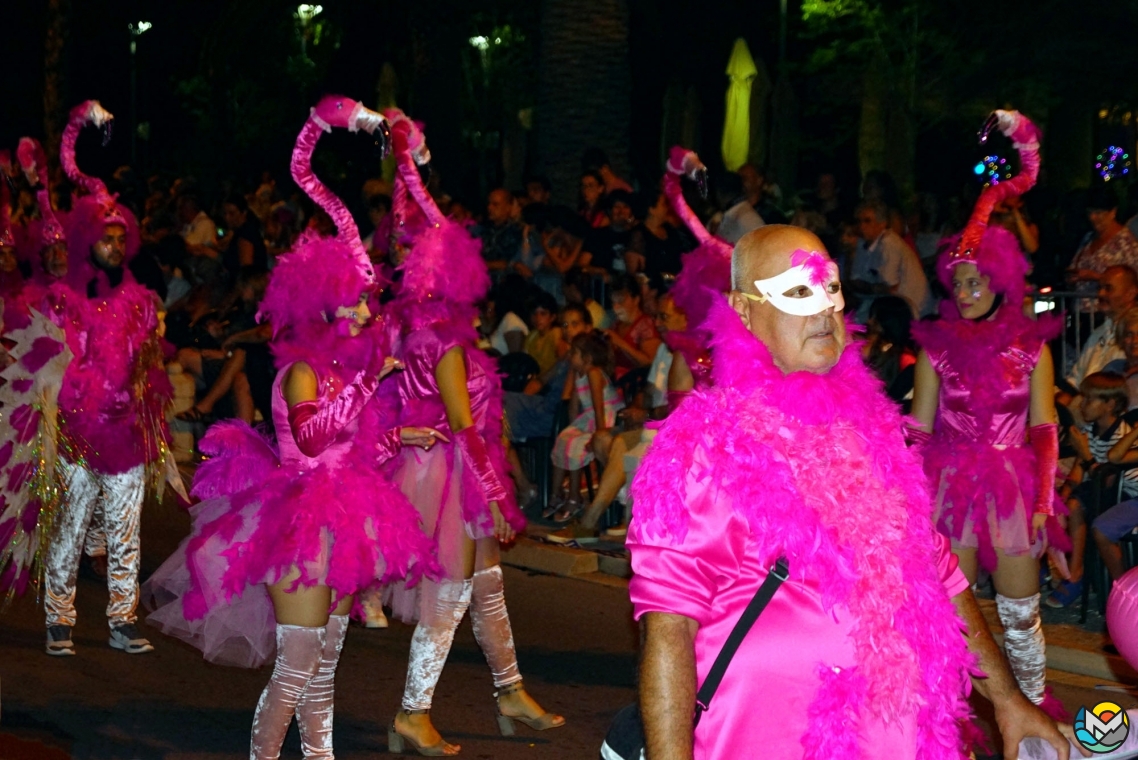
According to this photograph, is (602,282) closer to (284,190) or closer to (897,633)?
(897,633)

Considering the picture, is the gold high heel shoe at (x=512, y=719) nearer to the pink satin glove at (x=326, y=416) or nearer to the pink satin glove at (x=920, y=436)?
the pink satin glove at (x=326, y=416)

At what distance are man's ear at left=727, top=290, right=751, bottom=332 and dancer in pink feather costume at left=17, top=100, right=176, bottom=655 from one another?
532 centimetres

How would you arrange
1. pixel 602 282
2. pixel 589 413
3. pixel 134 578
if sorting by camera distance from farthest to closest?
pixel 602 282, pixel 589 413, pixel 134 578

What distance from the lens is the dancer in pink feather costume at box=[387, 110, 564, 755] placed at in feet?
21.3

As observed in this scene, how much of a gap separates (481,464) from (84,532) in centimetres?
302

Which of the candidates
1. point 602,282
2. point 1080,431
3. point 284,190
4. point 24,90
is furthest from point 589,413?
point 24,90

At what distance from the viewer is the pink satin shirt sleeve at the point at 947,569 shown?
11.7ft

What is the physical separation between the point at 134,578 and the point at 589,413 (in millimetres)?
4550

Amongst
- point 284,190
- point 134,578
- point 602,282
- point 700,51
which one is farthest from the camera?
point 700,51

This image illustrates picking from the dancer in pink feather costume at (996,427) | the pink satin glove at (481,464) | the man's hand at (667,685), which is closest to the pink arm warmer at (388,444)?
the pink satin glove at (481,464)

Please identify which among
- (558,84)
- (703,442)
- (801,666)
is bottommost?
(801,666)

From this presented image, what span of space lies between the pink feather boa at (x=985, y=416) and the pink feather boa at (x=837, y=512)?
10.5 ft

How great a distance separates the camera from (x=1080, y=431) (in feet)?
31.1

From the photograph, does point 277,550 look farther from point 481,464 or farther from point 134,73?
point 134,73
